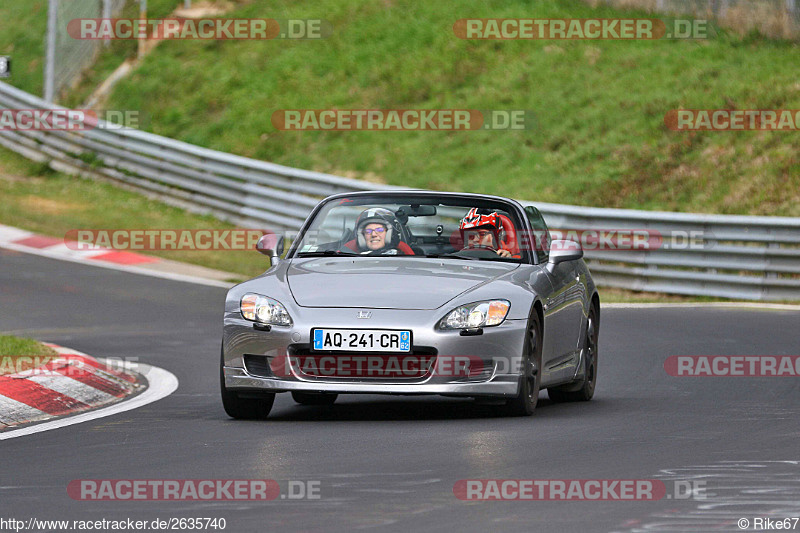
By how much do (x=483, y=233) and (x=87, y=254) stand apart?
12.7m

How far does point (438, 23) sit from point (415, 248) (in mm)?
22901

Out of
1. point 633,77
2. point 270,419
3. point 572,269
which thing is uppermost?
point 633,77

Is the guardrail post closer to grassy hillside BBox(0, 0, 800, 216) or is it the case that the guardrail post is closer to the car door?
grassy hillside BBox(0, 0, 800, 216)

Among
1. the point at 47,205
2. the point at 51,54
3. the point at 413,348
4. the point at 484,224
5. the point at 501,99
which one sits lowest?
the point at 413,348

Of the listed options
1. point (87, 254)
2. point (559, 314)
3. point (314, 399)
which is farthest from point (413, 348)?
point (87, 254)

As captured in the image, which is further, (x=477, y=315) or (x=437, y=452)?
(x=477, y=315)

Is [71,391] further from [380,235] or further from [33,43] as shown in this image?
[33,43]

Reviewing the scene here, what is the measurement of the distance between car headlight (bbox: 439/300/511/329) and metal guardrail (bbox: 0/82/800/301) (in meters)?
10.8

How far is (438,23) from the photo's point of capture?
107ft

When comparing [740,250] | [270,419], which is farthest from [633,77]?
[270,419]

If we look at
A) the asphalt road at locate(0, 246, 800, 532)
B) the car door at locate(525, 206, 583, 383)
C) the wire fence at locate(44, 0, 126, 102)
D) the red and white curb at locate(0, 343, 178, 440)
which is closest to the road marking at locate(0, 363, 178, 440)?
the red and white curb at locate(0, 343, 178, 440)

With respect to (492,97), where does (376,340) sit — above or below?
below

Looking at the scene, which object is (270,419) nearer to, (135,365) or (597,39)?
(135,365)

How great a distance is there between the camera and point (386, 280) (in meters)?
9.46
